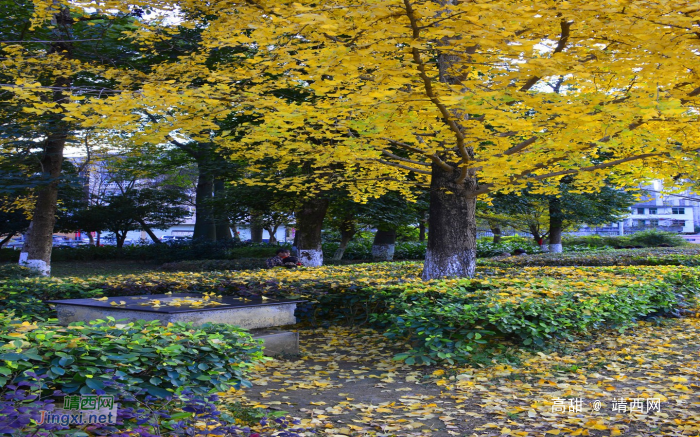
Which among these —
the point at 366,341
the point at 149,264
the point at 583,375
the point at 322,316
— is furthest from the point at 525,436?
the point at 149,264

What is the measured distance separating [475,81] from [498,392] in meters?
3.07

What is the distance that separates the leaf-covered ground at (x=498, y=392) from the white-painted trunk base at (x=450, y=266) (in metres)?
1.77

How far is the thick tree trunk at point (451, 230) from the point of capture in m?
8.05

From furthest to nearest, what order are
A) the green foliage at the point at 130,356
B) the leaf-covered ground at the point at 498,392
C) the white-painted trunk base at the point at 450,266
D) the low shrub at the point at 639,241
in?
1. the low shrub at the point at 639,241
2. the white-painted trunk base at the point at 450,266
3. the leaf-covered ground at the point at 498,392
4. the green foliage at the point at 130,356

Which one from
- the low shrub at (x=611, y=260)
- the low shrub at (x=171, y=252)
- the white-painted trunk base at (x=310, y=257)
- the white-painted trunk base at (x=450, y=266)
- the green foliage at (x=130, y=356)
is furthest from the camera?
the low shrub at (x=171, y=252)

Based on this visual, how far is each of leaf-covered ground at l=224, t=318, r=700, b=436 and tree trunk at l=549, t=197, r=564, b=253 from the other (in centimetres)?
1603

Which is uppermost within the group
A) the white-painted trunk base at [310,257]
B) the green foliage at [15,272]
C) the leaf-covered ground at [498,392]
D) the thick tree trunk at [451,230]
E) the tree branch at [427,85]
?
the tree branch at [427,85]

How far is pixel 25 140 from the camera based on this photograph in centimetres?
1152

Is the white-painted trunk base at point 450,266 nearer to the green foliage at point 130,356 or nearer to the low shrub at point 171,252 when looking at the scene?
the green foliage at point 130,356

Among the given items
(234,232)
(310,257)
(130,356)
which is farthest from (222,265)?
(234,232)

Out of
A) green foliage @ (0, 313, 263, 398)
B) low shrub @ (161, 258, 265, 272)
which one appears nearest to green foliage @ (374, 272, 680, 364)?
green foliage @ (0, 313, 263, 398)

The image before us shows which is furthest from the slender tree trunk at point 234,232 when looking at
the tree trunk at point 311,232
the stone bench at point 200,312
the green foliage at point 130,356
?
the green foliage at point 130,356

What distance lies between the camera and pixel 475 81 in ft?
18.4

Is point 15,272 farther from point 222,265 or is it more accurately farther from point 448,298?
point 448,298
